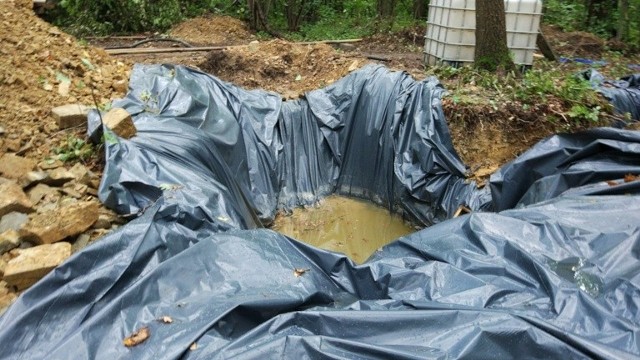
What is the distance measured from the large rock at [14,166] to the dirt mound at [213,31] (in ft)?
16.1

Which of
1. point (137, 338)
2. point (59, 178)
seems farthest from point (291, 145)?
point (137, 338)

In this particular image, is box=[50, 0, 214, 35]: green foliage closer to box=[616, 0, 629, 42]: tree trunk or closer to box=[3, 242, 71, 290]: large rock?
box=[3, 242, 71, 290]: large rock

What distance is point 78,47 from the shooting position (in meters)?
4.68

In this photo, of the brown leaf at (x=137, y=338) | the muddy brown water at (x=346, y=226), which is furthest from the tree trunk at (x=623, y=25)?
the brown leaf at (x=137, y=338)

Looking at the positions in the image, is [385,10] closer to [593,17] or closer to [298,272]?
[593,17]

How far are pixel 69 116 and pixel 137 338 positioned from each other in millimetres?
2219

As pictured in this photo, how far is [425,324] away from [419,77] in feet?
12.7

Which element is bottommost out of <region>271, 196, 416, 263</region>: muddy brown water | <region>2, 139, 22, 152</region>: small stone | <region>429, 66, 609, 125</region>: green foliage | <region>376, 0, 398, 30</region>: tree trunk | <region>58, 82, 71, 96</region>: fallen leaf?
<region>271, 196, 416, 263</region>: muddy brown water

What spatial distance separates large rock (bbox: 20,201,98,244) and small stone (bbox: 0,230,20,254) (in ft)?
0.11

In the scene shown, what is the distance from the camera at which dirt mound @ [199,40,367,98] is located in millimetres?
5677

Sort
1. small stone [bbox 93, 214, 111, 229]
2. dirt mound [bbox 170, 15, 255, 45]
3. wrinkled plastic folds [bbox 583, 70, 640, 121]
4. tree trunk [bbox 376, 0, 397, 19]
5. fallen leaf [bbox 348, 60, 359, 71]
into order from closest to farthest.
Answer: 1. small stone [bbox 93, 214, 111, 229]
2. wrinkled plastic folds [bbox 583, 70, 640, 121]
3. fallen leaf [bbox 348, 60, 359, 71]
4. dirt mound [bbox 170, 15, 255, 45]
5. tree trunk [bbox 376, 0, 397, 19]

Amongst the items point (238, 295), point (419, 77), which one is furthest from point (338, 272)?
point (419, 77)

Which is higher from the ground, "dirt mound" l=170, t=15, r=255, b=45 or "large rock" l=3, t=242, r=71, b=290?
"dirt mound" l=170, t=15, r=255, b=45

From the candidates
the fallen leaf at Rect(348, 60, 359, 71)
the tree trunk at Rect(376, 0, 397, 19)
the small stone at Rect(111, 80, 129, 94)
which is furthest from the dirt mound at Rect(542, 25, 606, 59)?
the small stone at Rect(111, 80, 129, 94)
